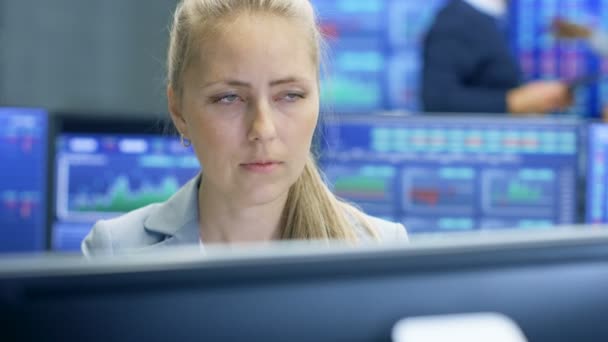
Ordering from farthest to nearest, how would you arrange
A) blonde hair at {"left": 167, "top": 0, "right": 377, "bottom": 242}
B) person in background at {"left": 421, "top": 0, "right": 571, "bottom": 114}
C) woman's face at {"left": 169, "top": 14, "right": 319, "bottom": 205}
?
person in background at {"left": 421, "top": 0, "right": 571, "bottom": 114}
blonde hair at {"left": 167, "top": 0, "right": 377, "bottom": 242}
woman's face at {"left": 169, "top": 14, "right": 319, "bottom": 205}

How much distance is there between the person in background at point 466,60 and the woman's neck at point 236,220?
4.80 ft

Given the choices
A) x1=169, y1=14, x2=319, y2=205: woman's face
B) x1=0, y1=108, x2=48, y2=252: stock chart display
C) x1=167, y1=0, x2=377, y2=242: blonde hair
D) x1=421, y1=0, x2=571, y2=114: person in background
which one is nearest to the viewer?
x1=169, y1=14, x2=319, y2=205: woman's face

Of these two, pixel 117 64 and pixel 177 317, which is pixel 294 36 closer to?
pixel 177 317

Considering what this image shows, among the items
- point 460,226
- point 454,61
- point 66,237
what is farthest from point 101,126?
point 454,61

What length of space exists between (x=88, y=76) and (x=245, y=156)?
2139 millimetres

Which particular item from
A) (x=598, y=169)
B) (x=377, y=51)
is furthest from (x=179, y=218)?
(x=377, y=51)

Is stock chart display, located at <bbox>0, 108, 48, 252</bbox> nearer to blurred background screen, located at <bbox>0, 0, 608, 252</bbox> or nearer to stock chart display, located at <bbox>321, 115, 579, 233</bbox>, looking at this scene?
blurred background screen, located at <bbox>0, 0, 608, 252</bbox>

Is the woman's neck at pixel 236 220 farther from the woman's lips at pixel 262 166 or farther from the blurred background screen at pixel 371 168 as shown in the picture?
the blurred background screen at pixel 371 168

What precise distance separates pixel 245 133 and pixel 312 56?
17 cm

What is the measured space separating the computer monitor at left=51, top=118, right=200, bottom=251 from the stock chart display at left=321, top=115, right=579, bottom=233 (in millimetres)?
328

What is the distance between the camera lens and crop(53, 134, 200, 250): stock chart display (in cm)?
178

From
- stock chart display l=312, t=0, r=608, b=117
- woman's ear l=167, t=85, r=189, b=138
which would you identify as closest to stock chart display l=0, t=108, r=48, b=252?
woman's ear l=167, t=85, r=189, b=138

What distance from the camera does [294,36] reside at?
1.17m

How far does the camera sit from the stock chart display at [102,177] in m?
1.78
